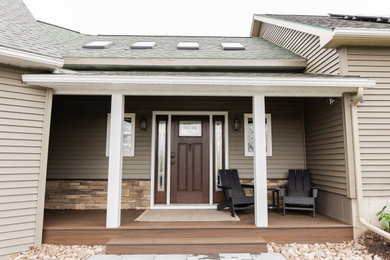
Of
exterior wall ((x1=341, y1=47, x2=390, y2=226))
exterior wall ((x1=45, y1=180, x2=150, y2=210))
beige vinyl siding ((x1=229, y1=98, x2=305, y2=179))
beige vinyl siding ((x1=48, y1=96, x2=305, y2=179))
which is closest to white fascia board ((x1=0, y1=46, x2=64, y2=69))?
beige vinyl siding ((x1=48, y1=96, x2=305, y2=179))

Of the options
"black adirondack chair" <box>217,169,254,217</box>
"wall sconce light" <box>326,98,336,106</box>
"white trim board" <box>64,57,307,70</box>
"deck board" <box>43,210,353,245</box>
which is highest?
"white trim board" <box>64,57,307,70</box>

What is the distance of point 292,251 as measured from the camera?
319 centimetres

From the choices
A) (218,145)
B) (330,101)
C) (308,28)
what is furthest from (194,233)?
(308,28)

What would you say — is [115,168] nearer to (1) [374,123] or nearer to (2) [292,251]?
(2) [292,251]

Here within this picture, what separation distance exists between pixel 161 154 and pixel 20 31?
10.6ft

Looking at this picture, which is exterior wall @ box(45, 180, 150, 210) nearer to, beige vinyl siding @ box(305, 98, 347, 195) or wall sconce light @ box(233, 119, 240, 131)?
wall sconce light @ box(233, 119, 240, 131)

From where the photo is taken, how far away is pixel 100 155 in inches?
197

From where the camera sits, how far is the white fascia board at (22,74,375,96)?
11.0ft

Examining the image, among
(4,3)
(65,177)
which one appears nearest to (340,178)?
(65,177)

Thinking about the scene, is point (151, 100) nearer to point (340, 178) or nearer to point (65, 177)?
point (65, 177)

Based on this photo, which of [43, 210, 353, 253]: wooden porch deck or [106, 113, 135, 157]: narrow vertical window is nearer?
[43, 210, 353, 253]: wooden porch deck

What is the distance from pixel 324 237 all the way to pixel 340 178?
0.96 metres

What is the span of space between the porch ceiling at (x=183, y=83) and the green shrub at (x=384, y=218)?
5.92ft

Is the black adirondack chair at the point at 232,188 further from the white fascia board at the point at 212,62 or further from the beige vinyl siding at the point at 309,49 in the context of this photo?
the beige vinyl siding at the point at 309,49
